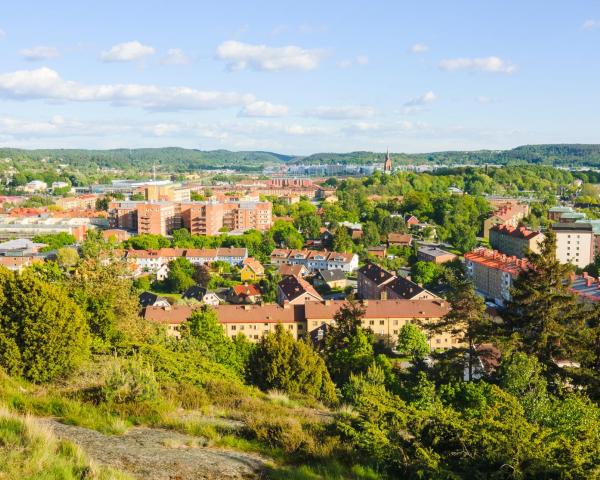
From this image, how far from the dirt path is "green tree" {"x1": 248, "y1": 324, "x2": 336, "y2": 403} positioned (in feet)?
20.3

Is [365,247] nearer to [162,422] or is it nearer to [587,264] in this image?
[587,264]

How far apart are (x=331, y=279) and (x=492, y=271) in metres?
11.0

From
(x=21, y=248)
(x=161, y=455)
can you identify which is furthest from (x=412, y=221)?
(x=161, y=455)

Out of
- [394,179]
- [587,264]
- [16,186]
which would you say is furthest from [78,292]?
[16,186]

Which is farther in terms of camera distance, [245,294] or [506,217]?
[506,217]

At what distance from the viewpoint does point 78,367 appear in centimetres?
877

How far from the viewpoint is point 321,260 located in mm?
49531

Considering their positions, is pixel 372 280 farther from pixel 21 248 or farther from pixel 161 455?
pixel 161 455

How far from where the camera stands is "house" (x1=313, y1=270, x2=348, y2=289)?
43344 millimetres

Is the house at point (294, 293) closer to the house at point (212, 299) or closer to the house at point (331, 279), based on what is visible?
the house at point (212, 299)

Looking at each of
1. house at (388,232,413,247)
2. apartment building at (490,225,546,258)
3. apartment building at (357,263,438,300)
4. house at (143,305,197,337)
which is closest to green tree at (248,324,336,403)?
house at (143,305,197,337)

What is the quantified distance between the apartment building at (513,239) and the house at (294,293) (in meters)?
22.1

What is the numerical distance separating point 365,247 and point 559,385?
4546 centimetres

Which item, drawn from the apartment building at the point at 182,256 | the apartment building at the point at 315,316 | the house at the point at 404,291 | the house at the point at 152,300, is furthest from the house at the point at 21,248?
the house at the point at 404,291
